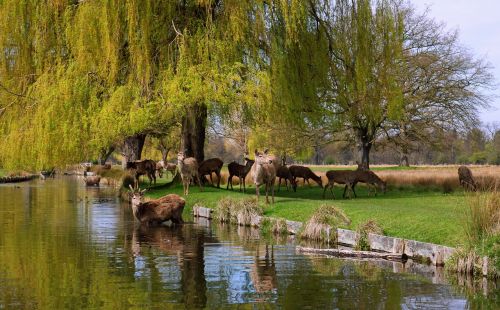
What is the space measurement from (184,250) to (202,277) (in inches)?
138

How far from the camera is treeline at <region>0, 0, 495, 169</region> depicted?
85.1 feet

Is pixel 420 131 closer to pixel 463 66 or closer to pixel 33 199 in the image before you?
pixel 463 66

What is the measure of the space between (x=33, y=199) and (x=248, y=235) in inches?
722

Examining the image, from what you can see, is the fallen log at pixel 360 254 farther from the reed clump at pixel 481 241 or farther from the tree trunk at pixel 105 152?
the tree trunk at pixel 105 152

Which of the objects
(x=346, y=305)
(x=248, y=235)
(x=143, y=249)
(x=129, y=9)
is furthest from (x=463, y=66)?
(x=346, y=305)

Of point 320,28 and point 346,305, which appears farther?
point 320,28

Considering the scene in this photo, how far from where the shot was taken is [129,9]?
83.8 ft

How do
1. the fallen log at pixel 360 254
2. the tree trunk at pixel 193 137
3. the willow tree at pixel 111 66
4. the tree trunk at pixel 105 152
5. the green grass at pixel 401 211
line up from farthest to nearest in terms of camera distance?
the tree trunk at pixel 105 152 < the tree trunk at pixel 193 137 < the willow tree at pixel 111 66 < the green grass at pixel 401 211 < the fallen log at pixel 360 254

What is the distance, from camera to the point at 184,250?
15.4m

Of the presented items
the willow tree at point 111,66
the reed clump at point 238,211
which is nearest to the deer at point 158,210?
the reed clump at point 238,211

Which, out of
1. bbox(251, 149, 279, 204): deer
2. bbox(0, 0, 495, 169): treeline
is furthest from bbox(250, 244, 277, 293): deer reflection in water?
bbox(0, 0, 495, 169): treeline

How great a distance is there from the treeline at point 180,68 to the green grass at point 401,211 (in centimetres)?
332

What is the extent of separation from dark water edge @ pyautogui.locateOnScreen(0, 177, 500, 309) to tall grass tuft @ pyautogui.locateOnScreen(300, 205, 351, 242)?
23.3 inches

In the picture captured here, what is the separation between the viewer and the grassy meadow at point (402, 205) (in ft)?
48.6
